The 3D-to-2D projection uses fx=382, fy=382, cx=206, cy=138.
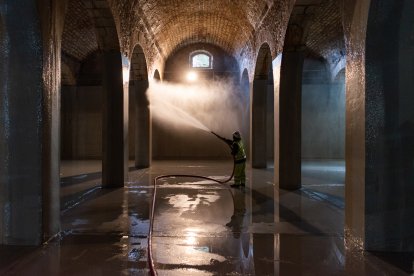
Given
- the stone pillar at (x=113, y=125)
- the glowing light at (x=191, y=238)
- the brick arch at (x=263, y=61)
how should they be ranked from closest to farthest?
1. the glowing light at (x=191, y=238)
2. the stone pillar at (x=113, y=125)
3. the brick arch at (x=263, y=61)

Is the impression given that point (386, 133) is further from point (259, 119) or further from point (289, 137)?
point (259, 119)

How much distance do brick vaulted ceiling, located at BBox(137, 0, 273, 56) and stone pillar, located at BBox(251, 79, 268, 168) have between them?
196 centimetres

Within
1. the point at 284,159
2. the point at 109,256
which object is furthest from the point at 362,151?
the point at 284,159

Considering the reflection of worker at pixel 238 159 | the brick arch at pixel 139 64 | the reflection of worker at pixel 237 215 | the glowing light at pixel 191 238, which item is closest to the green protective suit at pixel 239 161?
the reflection of worker at pixel 238 159

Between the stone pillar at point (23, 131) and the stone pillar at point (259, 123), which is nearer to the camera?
the stone pillar at point (23, 131)

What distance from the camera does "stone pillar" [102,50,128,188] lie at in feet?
31.9

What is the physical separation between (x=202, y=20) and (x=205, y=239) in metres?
11.5

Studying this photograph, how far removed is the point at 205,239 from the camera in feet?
17.0

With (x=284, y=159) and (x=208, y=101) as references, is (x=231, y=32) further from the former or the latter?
(x=284, y=159)

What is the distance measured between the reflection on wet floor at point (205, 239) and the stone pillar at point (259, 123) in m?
5.91

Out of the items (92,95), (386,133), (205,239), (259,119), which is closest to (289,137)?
(259,119)

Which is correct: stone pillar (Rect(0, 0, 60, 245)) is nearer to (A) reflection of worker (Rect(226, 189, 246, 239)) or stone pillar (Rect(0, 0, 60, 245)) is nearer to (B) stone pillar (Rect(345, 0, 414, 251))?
(A) reflection of worker (Rect(226, 189, 246, 239))

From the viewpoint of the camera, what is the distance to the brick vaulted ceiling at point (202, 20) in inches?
462

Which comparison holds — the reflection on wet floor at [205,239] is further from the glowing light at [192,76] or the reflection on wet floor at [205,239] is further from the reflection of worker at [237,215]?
the glowing light at [192,76]
